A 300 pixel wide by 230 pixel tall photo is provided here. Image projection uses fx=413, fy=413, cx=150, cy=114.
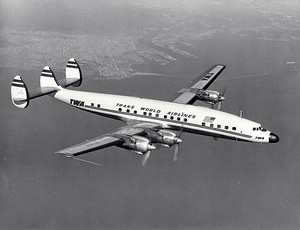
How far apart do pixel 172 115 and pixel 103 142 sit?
667cm

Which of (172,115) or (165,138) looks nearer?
(165,138)

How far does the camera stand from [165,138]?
94.7 feet

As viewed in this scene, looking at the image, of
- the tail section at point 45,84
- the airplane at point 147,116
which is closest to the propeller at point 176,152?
the airplane at point 147,116

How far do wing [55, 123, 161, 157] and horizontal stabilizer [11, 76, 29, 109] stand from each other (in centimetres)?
865

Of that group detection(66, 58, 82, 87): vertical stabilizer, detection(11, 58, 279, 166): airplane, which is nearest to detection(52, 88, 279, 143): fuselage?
detection(11, 58, 279, 166): airplane

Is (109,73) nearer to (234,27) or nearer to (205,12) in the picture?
(205,12)

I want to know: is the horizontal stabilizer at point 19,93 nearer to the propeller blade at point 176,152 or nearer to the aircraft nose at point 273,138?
the propeller blade at point 176,152

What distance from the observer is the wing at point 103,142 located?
26.9 meters

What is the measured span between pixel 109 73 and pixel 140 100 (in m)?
13.6

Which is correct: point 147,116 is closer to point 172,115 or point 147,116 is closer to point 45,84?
point 172,115

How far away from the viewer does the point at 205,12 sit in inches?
1847

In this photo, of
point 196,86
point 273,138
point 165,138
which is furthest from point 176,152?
point 196,86

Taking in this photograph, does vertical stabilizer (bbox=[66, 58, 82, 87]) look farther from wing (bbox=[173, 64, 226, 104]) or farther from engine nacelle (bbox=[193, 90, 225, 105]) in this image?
engine nacelle (bbox=[193, 90, 225, 105])

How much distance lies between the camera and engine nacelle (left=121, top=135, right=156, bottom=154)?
91.4 feet
